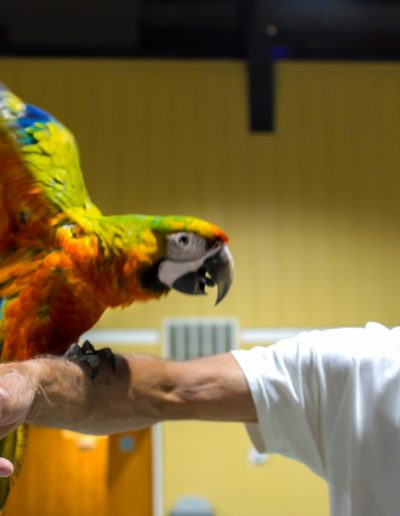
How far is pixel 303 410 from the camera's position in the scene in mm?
916

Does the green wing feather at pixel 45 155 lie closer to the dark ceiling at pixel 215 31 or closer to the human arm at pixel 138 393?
the human arm at pixel 138 393

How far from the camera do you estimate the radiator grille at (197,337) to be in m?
2.56

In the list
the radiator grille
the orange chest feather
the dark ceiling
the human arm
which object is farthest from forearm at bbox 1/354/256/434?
the dark ceiling

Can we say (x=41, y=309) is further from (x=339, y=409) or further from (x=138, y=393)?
(x=339, y=409)

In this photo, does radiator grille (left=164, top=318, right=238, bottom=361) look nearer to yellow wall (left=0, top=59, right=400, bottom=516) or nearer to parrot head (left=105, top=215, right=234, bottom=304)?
yellow wall (left=0, top=59, right=400, bottom=516)

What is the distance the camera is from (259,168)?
2.76 m

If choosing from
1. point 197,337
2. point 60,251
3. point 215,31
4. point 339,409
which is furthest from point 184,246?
point 215,31

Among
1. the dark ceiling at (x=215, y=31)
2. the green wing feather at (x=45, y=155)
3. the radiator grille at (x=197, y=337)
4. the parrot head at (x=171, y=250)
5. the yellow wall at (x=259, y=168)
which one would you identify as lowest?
the radiator grille at (x=197, y=337)

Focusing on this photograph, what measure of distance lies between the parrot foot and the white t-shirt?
20cm

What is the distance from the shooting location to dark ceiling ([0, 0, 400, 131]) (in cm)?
269

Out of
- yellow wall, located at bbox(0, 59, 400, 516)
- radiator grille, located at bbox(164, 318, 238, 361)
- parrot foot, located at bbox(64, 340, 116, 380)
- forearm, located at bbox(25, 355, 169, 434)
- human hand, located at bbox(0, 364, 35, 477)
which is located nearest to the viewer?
human hand, located at bbox(0, 364, 35, 477)

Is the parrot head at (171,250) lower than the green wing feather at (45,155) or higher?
lower

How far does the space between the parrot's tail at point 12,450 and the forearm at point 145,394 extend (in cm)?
7

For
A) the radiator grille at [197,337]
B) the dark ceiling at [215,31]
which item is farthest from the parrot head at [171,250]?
the dark ceiling at [215,31]
